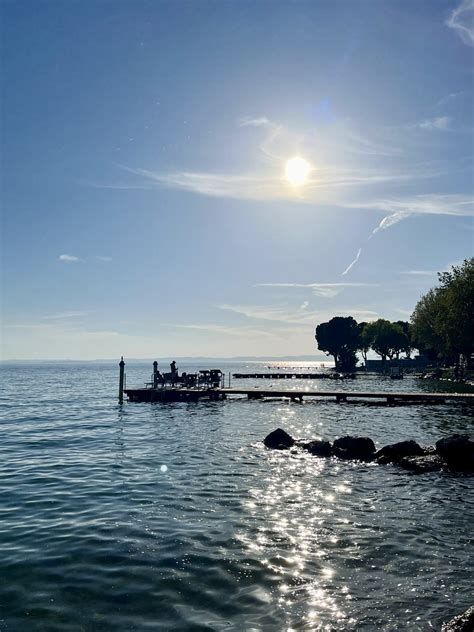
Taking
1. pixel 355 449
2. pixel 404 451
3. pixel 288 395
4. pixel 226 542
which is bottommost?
pixel 288 395

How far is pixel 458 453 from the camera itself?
1933cm

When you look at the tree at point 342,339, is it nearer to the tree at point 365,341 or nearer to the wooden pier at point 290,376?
the tree at point 365,341

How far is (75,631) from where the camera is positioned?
755 cm

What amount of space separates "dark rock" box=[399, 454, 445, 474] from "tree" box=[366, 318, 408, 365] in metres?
106

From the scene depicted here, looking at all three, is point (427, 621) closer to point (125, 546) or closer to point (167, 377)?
point (125, 546)

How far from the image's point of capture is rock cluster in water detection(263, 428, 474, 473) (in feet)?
62.7

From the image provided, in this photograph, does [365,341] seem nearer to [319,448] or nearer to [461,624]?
[319,448]

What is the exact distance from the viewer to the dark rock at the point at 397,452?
814 inches

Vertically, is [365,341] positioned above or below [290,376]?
above

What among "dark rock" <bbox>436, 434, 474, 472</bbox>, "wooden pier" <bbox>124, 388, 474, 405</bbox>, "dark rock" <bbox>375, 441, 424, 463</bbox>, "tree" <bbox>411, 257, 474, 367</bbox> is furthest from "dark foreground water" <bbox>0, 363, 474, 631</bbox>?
"tree" <bbox>411, 257, 474, 367</bbox>

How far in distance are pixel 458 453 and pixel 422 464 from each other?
5.33 feet

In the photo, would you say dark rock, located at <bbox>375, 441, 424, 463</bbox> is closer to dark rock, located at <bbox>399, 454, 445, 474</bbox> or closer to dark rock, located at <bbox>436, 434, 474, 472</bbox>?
dark rock, located at <bbox>399, 454, 445, 474</bbox>

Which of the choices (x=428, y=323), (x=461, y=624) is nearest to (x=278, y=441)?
(x=461, y=624)

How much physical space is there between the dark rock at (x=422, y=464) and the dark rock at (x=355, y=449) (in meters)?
1.93
